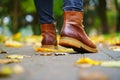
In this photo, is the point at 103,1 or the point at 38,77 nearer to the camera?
the point at 38,77

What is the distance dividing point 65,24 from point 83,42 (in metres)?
0.25

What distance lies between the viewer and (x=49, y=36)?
4.61m

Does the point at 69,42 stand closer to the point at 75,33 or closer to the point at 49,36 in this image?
the point at 75,33

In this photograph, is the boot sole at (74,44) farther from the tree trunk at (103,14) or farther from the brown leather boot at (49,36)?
the tree trunk at (103,14)

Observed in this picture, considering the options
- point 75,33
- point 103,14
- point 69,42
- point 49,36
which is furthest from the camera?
point 103,14

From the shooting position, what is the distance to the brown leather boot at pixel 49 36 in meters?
4.59

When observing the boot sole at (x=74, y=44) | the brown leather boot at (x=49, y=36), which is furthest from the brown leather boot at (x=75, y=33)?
the brown leather boot at (x=49, y=36)

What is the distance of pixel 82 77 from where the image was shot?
199 cm

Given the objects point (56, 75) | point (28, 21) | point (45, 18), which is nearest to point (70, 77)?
point (56, 75)

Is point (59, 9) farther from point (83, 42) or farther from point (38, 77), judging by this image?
point (38, 77)

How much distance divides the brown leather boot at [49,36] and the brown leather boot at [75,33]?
735 millimetres

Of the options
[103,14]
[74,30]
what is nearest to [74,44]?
[74,30]

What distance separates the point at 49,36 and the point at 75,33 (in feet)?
2.89

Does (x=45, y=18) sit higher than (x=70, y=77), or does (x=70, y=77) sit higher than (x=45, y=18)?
(x=45, y=18)
